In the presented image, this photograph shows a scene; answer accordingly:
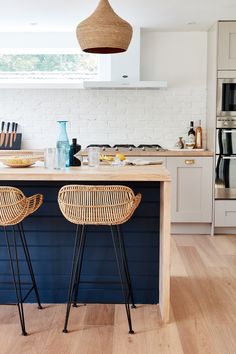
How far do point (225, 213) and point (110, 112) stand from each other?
185 centimetres

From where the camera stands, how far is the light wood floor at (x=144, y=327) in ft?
9.39

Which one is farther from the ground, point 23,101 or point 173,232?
point 23,101

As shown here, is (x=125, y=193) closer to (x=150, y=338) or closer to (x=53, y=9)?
Result: (x=150, y=338)

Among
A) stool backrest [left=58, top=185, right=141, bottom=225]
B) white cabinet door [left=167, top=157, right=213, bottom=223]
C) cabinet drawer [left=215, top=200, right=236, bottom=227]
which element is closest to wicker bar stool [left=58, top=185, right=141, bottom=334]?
stool backrest [left=58, top=185, right=141, bottom=225]

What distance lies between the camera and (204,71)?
6188mm

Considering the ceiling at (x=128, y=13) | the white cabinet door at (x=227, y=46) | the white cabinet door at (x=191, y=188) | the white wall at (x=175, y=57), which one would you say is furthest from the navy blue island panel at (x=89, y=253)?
the white wall at (x=175, y=57)

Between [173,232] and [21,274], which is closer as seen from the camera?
[21,274]

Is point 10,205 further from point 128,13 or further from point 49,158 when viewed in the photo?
point 128,13

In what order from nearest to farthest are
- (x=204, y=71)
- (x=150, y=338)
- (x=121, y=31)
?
(x=150, y=338)
(x=121, y=31)
(x=204, y=71)

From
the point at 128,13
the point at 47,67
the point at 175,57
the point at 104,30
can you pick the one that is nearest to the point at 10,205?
the point at 104,30

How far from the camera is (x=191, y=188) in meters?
5.75

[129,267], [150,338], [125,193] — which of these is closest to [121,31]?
[125,193]

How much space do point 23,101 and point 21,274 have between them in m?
3.14

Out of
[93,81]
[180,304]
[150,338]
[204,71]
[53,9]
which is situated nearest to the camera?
[150,338]
